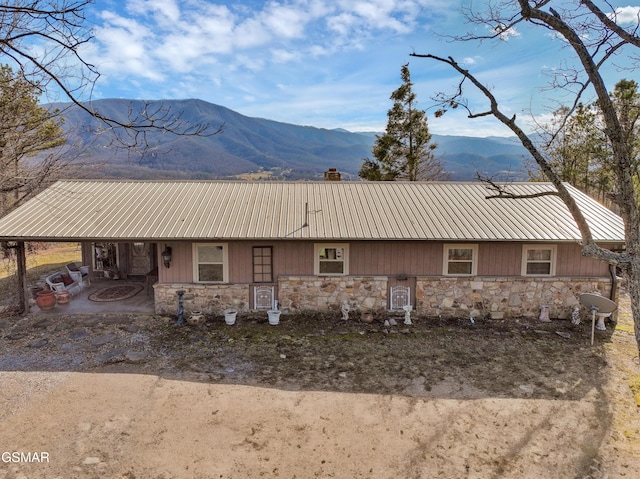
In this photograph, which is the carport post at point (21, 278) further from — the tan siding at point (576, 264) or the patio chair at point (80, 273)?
the tan siding at point (576, 264)

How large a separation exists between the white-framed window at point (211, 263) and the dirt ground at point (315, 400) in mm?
1372

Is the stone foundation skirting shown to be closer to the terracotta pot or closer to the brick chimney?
the terracotta pot

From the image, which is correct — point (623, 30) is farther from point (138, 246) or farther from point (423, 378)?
point (138, 246)

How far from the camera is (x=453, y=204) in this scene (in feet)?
39.2

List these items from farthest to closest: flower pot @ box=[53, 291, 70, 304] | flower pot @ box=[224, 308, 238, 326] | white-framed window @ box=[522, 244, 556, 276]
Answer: flower pot @ box=[53, 291, 70, 304]
white-framed window @ box=[522, 244, 556, 276]
flower pot @ box=[224, 308, 238, 326]

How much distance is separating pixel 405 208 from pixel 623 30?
6635 millimetres

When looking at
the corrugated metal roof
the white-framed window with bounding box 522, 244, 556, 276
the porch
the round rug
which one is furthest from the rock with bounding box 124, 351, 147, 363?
the white-framed window with bounding box 522, 244, 556, 276

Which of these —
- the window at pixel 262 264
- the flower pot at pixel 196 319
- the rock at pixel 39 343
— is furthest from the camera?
the window at pixel 262 264

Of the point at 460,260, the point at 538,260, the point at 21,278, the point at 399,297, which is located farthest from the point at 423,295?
the point at 21,278

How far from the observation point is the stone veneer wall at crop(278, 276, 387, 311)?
1069 centimetres

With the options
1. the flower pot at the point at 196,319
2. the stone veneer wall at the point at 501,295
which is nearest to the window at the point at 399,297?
the stone veneer wall at the point at 501,295

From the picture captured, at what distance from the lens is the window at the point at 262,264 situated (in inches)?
424

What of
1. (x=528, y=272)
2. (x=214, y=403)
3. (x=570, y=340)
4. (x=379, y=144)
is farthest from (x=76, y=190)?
(x=379, y=144)

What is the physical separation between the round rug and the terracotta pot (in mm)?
1130
